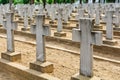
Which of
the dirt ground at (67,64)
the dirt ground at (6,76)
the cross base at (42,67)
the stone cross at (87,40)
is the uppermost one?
A: the stone cross at (87,40)

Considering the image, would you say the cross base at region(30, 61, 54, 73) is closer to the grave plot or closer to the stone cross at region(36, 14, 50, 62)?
the grave plot

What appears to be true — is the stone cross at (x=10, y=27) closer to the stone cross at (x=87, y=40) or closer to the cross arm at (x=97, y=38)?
the stone cross at (x=87, y=40)

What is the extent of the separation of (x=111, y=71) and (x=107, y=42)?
2685 millimetres

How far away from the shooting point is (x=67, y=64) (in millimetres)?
5973

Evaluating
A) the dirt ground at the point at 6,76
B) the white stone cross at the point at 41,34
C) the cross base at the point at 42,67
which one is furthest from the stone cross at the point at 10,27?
the cross base at the point at 42,67

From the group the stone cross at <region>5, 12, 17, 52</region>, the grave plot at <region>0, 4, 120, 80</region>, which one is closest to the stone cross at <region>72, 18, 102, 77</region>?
the grave plot at <region>0, 4, 120, 80</region>

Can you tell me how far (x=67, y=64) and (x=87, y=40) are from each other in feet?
5.84

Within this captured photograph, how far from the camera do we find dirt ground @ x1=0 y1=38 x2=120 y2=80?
17.2 feet

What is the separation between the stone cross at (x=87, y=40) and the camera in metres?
4.23

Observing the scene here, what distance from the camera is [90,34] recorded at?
4.27 m

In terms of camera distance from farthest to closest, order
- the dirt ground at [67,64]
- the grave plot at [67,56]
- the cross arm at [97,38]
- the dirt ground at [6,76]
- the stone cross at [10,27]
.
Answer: the stone cross at [10,27]
the dirt ground at [6,76]
the dirt ground at [67,64]
the grave plot at [67,56]
the cross arm at [97,38]

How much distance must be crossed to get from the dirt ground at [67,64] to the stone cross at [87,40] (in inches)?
28.7

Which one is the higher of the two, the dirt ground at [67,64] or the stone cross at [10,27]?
the stone cross at [10,27]

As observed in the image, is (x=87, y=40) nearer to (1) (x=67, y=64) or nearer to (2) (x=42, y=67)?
(2) (x=42, y=67)
